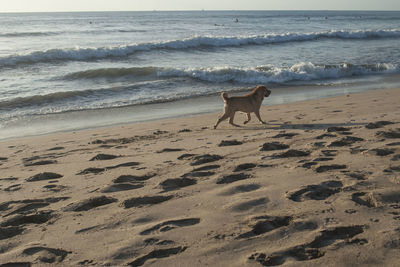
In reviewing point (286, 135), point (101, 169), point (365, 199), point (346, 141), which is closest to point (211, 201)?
point (365, 199)

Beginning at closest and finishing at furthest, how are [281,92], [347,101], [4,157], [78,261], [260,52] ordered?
[78,261] → [4,157] → [347,101] → [281,92] → [260,52]

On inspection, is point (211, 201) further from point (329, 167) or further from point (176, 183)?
point (329, 167)

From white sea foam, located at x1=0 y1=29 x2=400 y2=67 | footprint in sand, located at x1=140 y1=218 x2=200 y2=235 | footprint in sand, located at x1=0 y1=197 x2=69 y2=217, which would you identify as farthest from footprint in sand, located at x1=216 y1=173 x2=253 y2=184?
white sea foam, located at x1=0 y1=29 x2=400 y2=67

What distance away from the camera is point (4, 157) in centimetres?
608

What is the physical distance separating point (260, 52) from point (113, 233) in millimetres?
21059

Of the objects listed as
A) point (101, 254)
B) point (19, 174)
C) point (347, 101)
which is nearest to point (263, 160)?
point (101, 254)

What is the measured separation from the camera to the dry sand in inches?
105

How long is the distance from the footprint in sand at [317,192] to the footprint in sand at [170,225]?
0.91 meters

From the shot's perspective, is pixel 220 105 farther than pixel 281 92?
No

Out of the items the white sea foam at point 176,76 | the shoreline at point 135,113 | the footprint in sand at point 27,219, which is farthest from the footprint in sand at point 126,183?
the white sea foam at point 176,76

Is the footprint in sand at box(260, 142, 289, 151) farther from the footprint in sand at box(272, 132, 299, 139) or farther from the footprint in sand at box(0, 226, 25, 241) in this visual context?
the footprint in sand at box(0, 226, 25, 241)

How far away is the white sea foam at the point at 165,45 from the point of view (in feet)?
61.9

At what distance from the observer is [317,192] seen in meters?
3.57

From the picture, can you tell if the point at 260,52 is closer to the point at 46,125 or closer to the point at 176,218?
the point at 46,125
